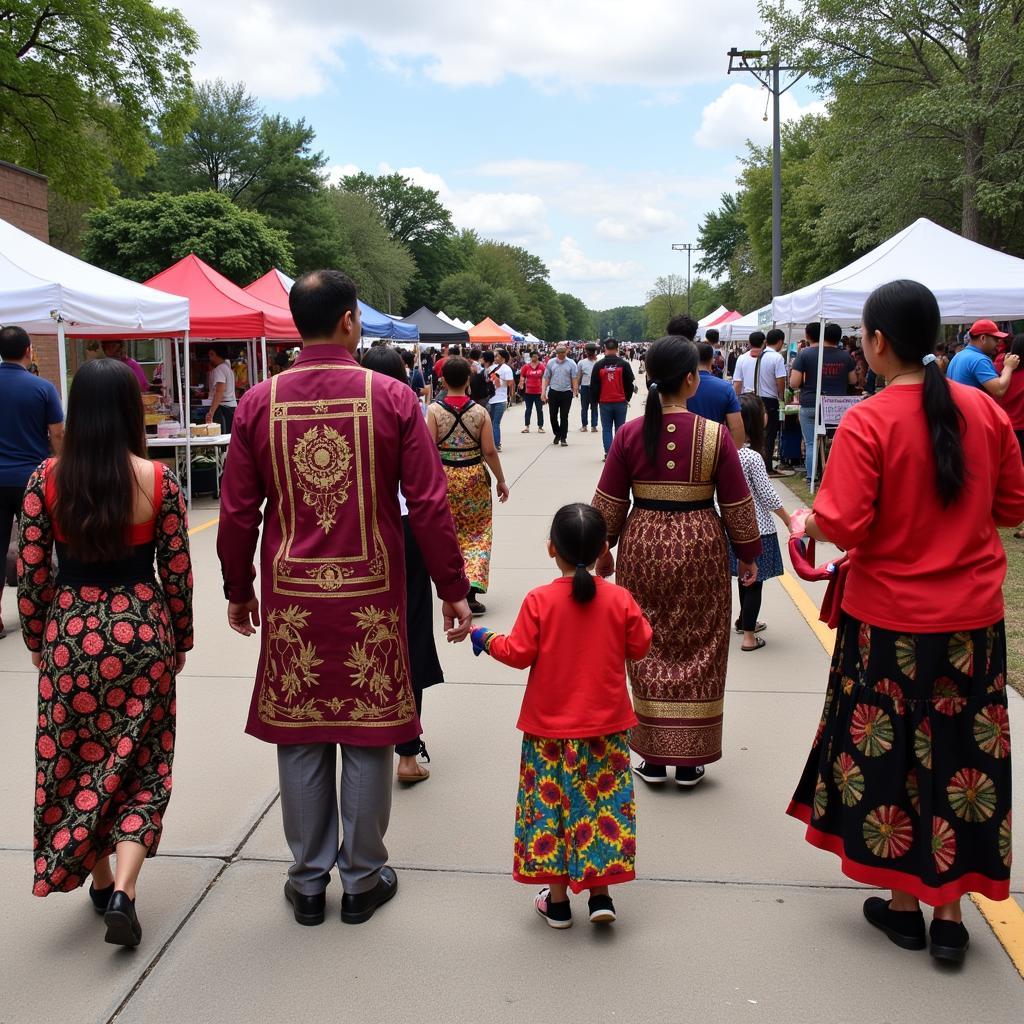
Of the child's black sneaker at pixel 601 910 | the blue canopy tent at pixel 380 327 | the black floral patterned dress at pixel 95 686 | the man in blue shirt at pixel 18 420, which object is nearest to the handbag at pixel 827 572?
the child's black sneaker at pixel 601 910

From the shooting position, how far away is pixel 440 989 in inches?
117

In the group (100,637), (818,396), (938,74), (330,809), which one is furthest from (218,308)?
(938,74)

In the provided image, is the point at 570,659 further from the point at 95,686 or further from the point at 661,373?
the point at 661,373

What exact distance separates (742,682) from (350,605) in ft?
10.5

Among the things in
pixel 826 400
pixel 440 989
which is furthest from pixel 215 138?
pixel 440 989

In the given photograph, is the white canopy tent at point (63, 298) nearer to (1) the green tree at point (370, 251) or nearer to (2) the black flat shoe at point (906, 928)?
(2) the black flat shoe at point (906, 928)

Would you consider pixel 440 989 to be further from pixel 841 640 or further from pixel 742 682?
pixel 742 682

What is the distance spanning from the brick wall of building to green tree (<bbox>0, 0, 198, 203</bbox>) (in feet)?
15.9

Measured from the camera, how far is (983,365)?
9125 mm

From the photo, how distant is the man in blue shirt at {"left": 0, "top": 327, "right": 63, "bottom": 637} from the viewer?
638 centimetres

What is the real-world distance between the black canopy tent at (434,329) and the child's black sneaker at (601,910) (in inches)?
1011

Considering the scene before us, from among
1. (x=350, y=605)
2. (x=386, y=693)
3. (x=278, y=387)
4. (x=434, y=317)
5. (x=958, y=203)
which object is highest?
(x=958, y=203)

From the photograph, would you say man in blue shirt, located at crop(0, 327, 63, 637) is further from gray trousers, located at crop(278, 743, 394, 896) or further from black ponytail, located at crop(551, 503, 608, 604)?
black ponytail, located at crop(551, 503, 608, 604)

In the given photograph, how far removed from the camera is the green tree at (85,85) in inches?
982
